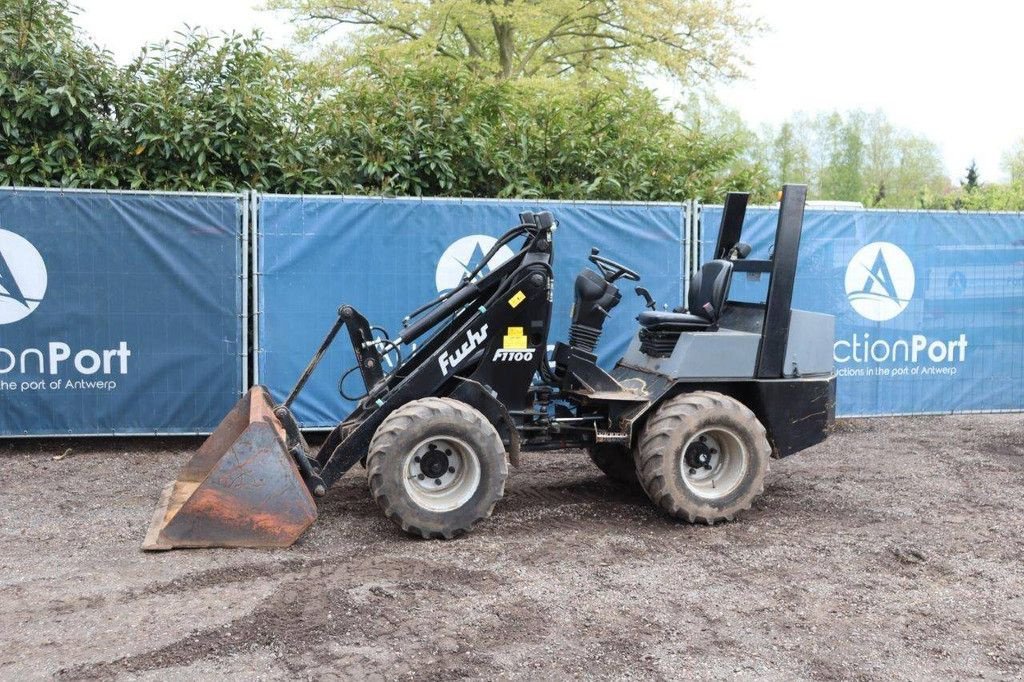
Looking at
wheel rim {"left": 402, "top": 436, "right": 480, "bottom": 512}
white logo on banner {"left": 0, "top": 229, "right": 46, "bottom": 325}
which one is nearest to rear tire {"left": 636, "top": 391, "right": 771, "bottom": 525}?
wheel rim {"left": 402, "top": 436, "right": 480, "bottom": 512}

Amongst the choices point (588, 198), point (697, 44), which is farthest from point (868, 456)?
point (697, 44)

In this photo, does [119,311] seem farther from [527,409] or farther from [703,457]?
[703,457]

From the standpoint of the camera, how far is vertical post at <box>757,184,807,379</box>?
6539 mm

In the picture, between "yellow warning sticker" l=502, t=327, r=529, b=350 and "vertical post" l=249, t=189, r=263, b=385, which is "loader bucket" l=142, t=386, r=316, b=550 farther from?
"vertical post" l=249, t=189, r=263, b=385

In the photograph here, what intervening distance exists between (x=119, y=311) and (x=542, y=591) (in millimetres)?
5243

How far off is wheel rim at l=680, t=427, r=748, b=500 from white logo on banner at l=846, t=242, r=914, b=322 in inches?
157

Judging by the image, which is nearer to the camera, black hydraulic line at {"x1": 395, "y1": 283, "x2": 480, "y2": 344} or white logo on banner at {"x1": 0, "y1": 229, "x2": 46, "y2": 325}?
black hydraulic line at {"x1": 395, "y1": 283, "x2": 480, "y2": 344}

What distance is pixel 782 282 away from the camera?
654cm

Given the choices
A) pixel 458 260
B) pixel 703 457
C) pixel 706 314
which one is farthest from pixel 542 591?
pixel 458 260

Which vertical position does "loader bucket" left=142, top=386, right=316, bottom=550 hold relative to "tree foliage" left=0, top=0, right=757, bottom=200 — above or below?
below

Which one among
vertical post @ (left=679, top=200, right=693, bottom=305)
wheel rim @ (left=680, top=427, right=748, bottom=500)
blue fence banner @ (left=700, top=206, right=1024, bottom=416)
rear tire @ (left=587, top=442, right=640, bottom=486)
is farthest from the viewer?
blue fence banner @ (left=700, top=206, right=1024, bottom=416)

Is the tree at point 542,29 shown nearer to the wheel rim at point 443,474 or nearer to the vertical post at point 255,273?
the vertical post at point 255,273

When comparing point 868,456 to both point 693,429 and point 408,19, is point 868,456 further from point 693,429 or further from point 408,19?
point 408,19

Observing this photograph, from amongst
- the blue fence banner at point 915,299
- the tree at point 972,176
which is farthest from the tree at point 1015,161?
the blue fence banner at point 915,299
